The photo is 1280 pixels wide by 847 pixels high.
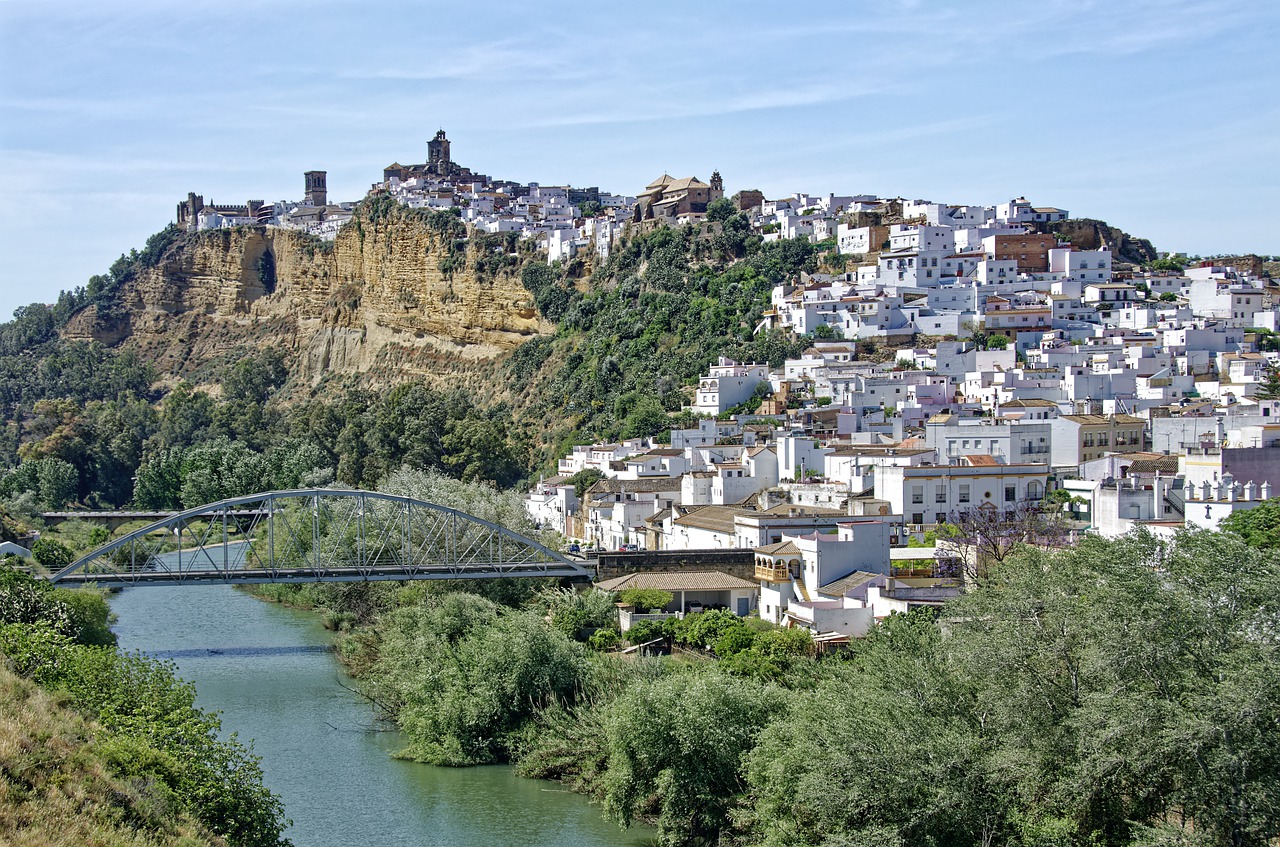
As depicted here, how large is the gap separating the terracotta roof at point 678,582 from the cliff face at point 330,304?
135ft

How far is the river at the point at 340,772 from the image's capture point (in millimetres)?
20297

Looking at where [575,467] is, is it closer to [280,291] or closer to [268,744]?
[268,744]

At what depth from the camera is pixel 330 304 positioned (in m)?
87.1

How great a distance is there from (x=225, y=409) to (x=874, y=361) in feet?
120

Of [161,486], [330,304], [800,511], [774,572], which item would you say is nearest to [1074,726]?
[774,572]

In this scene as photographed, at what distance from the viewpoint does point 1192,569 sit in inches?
641

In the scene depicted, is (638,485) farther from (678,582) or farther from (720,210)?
(720,210)

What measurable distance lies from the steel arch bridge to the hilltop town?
3245 mm

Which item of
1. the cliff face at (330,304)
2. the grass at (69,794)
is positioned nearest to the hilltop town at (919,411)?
the cliff face at (330,304)

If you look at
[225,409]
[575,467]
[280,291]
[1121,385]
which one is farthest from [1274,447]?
[280,291]

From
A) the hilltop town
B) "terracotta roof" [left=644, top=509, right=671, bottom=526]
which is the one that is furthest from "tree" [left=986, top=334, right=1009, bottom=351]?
"terracotta roof" [left=644, top=509, right=671, bottom=526]

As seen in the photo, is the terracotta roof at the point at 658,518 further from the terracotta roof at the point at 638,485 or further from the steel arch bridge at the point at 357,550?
the steel arch bridge at the point at 357,550

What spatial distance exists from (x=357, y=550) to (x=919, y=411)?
18790mm

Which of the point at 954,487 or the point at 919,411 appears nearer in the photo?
the point at 954,487
